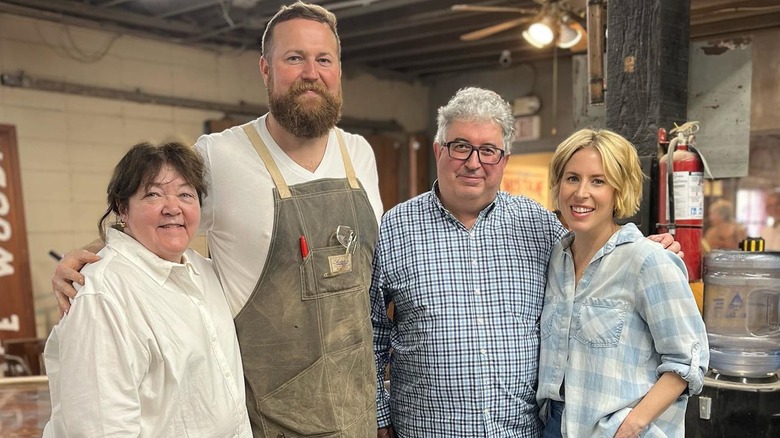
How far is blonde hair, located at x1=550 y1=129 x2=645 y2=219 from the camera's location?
165 centimetres

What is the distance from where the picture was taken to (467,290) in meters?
1.83

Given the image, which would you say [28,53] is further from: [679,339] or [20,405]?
[679,339]

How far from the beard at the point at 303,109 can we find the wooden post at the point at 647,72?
1320 mm

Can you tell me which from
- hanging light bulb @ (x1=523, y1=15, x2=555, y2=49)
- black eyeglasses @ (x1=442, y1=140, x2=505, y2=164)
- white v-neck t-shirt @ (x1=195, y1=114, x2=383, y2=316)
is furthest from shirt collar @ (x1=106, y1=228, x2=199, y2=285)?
hanging light bulb @ (x1=523, y1=15, x2=555, y2=49)

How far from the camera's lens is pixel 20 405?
2.73 metres

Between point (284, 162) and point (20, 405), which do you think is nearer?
point (284, 162)

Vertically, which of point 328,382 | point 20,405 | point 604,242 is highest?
point 604,242

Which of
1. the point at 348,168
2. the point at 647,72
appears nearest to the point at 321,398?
the point at 348,168

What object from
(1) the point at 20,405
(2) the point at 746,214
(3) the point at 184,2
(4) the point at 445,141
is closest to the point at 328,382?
(4) the point at 445,141

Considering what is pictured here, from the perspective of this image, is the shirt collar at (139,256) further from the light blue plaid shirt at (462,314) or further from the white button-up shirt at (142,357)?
the light blue plaid shirt at (462,314)

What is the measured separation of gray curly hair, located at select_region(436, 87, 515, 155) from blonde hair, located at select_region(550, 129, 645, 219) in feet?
0.65

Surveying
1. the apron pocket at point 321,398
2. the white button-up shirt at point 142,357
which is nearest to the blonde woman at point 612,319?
the apron pocket at point 321,398

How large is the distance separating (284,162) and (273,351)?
53cm

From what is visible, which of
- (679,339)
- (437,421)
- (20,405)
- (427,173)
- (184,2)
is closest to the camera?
(679,339)
